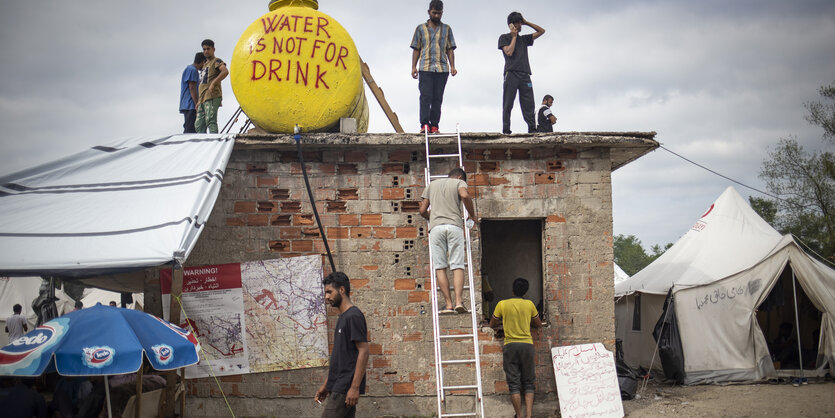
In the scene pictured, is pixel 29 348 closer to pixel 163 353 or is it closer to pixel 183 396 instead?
pixel 163 353

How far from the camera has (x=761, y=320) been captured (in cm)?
1147

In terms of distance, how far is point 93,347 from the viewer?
15.3ft

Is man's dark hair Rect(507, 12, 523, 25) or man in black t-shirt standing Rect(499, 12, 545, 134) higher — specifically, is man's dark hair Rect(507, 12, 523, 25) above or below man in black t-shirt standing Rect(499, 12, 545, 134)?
above

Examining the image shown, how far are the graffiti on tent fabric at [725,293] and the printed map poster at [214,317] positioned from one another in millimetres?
6980

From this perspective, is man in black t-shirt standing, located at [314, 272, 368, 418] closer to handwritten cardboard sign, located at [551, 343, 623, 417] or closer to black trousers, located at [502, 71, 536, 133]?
handwritten cardboard sign, located at [551, 343, 623, 417]

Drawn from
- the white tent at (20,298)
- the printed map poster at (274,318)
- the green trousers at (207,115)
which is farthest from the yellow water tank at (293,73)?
the white tent at (20,298)

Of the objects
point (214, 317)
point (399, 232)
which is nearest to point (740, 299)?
point (399, 232)

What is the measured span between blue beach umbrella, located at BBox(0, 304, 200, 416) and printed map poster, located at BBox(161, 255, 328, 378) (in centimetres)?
177

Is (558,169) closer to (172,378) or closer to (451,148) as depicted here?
(451,148)

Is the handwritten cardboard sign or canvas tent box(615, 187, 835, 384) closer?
the handwritten cardboard sign

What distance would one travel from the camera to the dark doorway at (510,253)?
10102mm

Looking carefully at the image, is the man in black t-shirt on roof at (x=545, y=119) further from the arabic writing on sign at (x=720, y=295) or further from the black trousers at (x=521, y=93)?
the arabic writing on sign at (x=720, y=295)

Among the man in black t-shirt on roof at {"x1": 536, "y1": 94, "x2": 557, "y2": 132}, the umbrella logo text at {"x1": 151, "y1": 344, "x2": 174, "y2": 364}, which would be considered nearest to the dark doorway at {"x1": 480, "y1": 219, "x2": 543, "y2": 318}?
the man in black t-shirt on roof at {"x1": 536, "y1": 94, "x2": 557, "y2": 132}

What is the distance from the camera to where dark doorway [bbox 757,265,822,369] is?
388 inches
